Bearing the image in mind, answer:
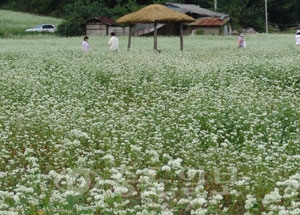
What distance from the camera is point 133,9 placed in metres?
57.3

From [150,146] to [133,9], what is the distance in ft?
168

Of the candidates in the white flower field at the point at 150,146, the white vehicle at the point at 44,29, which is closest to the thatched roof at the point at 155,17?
the white flower field at the point at 150,146

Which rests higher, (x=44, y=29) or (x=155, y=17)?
(x=44, y=29)

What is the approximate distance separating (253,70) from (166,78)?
8.59 ft

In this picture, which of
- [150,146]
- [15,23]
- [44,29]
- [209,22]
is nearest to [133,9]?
[209,22]

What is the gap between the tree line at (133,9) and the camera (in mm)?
54406

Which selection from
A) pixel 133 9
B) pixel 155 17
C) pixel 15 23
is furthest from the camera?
pixel 133 9

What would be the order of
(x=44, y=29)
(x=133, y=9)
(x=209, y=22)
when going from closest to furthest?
(x=44, y=29)
(x=209, y=22)
(x=133, y=9)

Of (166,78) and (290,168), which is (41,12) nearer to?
(166,78)

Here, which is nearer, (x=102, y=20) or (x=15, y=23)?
(x=102, y=20)

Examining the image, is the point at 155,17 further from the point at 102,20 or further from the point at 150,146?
the point at 102,20

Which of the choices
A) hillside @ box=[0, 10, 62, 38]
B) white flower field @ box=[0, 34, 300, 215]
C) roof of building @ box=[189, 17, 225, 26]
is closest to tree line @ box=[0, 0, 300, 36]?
hillside @ box=[0, 10, 62, 38]

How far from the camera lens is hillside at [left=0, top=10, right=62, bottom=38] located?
48.9m

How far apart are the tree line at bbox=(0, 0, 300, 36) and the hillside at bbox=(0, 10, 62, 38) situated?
3309 millimetres
